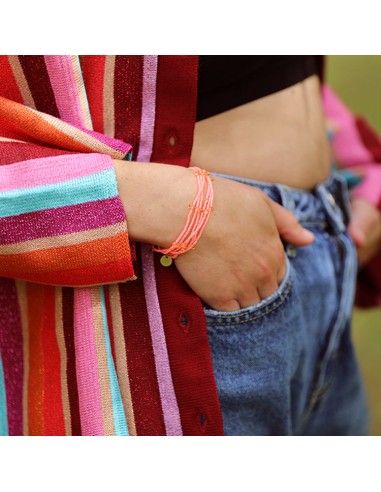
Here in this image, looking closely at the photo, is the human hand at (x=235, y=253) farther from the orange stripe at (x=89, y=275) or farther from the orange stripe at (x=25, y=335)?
the orange stripe at (x=25, y=335)

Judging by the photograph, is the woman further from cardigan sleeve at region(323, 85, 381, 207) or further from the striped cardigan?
cardigan sleeve at region(323, 85, 381, 207)

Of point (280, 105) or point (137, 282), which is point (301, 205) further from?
point (137, 282)

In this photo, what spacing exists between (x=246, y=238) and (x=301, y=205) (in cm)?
19

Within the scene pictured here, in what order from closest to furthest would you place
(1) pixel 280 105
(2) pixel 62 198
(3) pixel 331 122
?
(2) pixel 62 198 → (1) pixel 280 105 → (3) pixel 331 122

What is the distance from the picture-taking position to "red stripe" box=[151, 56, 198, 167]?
0.67 metres

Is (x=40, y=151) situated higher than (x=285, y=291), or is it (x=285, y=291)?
(x=40, y=151)

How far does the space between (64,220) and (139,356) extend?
20 cm

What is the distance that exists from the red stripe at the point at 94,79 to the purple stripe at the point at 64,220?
0.14m

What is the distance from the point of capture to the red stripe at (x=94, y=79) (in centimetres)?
65

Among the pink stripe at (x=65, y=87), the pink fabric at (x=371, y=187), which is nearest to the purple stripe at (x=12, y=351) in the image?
the pink stripe at (x=65, y=87)

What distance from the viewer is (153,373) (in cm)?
68

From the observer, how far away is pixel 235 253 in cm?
67

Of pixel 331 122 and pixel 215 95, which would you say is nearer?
pixel 215 95
